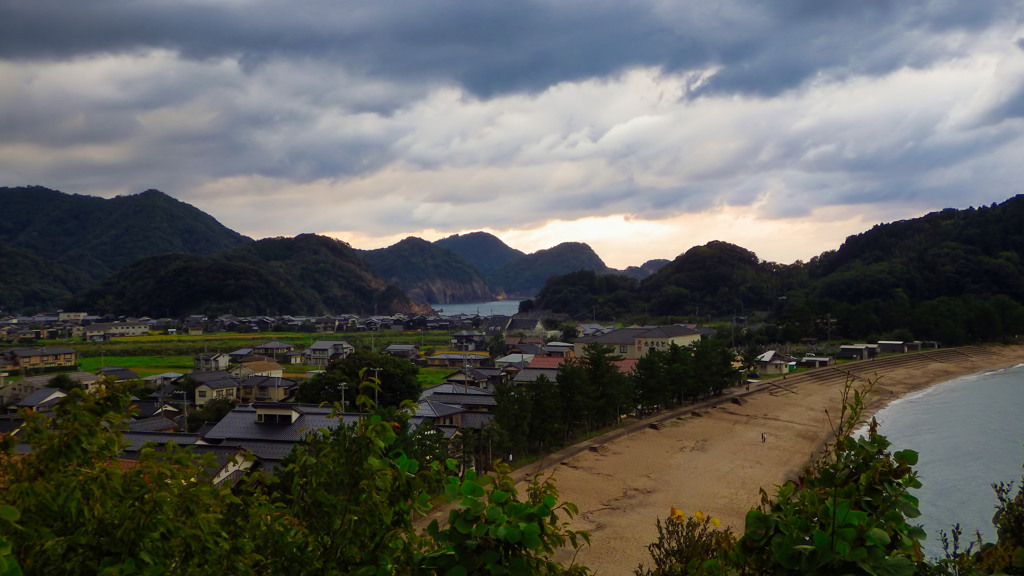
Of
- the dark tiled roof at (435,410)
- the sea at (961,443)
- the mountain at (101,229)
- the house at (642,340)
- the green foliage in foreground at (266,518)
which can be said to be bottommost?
the sea at (961,443)

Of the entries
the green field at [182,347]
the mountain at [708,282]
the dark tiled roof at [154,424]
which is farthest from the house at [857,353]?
the dark tiled roof at [154,424]

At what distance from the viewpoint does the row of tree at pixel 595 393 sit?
20.6m

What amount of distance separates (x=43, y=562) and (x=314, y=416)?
1842cm

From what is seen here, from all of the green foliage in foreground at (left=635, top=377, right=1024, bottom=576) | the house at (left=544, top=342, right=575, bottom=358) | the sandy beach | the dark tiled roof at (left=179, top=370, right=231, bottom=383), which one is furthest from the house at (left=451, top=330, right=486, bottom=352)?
the green foliage in foreground at (left=635, top=377, right=1024, bottom=576)

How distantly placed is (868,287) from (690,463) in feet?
196

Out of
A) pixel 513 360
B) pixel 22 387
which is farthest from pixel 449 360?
pixel 22 387

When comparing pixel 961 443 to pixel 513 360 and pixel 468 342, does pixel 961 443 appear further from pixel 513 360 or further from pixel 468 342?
pixel 468 342

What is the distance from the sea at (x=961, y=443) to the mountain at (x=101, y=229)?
14529 centimetres

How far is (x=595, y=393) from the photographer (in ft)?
81.0

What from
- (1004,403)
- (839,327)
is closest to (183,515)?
(1004,403)

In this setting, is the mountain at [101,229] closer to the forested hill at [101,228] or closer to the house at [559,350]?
the forested hill at [101,228]

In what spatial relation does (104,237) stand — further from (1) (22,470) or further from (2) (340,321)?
(1) (22,470)

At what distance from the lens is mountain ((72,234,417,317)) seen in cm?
9319

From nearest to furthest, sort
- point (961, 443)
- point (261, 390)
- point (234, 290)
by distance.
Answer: point (961, 443)
point (261, 390)
point (234, 290)
